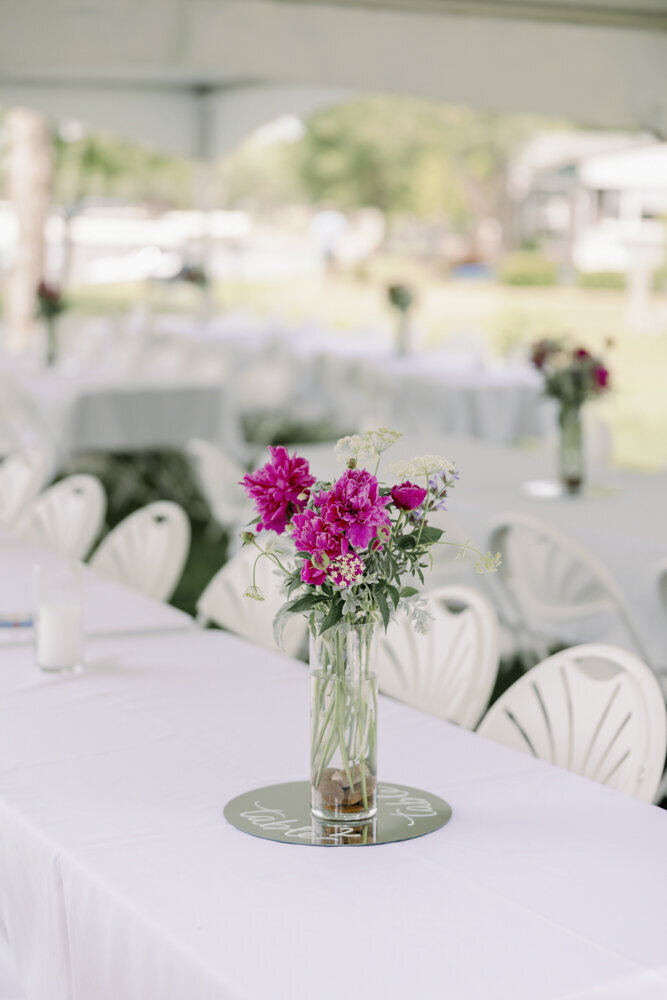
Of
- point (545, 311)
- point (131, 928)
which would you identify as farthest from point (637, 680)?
point (545, 311)

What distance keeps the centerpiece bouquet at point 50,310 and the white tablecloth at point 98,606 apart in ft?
15.7

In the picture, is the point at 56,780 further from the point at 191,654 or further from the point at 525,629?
the point at 525,629

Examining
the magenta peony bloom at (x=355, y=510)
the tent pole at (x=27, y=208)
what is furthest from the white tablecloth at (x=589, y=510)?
the tent pole at (x=27, y=208)

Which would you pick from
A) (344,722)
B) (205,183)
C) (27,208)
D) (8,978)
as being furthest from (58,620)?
(27,208)

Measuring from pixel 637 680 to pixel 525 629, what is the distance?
183 centimetres

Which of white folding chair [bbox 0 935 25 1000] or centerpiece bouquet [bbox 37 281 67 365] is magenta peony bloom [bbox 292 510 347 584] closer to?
white folding chair [bbox 0 935 25 1000]

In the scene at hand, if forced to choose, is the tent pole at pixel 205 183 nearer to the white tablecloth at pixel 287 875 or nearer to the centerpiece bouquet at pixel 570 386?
the centerpiece bouquet at pixel 570 386

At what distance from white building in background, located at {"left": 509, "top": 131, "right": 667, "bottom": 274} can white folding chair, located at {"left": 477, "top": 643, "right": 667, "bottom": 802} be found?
18344 millimetres

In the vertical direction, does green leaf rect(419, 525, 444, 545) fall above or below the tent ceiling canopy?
below

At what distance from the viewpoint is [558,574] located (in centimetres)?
407

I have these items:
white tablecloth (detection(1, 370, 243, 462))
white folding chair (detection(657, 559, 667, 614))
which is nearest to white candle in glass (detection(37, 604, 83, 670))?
white folding chair (detection(657, 559, 667, 614))

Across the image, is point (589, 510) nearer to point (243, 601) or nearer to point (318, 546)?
point (243, 601)

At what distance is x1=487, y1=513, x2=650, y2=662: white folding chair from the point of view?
399cm

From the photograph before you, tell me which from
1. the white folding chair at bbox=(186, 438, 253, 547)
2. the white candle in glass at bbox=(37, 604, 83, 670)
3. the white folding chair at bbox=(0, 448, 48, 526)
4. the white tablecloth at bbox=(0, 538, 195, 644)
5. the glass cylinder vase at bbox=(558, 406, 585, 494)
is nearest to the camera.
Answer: the white candle in glass at bbox=(37, 604, 83, 670)
